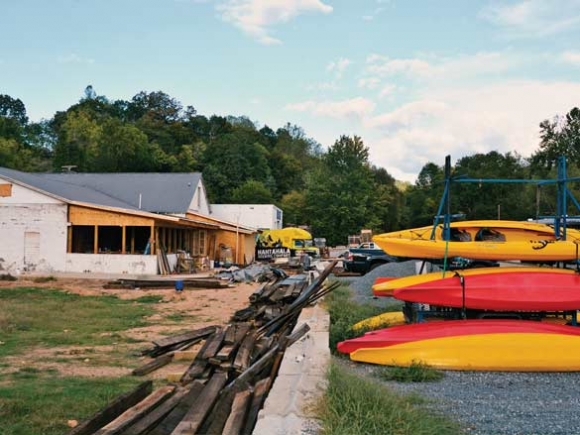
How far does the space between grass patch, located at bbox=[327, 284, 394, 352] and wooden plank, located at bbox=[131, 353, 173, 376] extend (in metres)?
2.78

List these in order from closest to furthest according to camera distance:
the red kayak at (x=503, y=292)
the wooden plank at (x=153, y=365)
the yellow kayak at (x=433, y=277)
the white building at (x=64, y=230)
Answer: the wooden plank at (x=153, y=365) → the red kayak at (x=503, y=292) → the yellow kayak at (x=433, y=277) → the white building at (x=64, y=230)

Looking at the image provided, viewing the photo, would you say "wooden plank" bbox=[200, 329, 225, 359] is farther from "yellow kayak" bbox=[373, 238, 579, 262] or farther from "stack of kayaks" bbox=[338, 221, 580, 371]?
"yellow kayak" bbox=[373, 238, 579, 262]

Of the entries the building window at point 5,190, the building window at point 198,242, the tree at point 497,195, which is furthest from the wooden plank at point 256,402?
the tree at point 497,195

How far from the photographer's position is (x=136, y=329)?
1331cm

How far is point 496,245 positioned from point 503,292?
47.5 inches

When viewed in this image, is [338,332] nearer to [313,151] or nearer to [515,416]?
[515,416]

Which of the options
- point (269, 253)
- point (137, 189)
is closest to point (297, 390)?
point (137, 189)

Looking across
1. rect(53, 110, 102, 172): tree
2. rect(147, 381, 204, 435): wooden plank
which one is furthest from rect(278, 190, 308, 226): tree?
rect(147, 381, 204, 435): wooden plank

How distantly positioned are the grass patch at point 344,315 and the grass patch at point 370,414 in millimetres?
4316

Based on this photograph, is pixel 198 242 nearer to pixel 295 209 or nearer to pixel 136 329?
pixel 136 329

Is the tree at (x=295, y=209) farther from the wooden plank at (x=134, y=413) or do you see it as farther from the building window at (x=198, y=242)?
the wooden plank at (x=134, y=413)

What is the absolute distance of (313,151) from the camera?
5871 inches

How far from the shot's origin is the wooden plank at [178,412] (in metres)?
5.80

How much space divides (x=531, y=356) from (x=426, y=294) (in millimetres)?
2109
